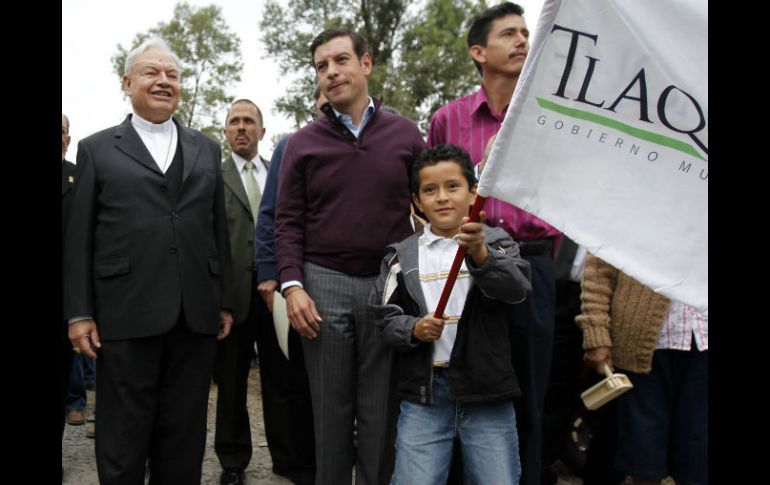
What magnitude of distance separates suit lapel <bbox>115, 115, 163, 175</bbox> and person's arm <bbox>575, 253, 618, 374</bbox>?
2027 millimetres

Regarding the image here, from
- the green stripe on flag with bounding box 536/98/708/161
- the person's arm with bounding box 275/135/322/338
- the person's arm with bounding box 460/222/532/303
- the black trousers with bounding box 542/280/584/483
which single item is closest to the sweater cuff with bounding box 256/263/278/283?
the person's arm with bounding box 275/135/322/338

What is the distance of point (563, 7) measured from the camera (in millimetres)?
2135

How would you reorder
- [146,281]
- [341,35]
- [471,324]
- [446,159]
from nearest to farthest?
[471,324]
[446,159]
[146,281]
[341,35]

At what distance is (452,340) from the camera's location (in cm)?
271

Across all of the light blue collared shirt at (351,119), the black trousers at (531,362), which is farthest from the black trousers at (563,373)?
the light blue collared shirt at (351,119)

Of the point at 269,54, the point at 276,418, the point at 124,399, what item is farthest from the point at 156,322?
the point at 269,54

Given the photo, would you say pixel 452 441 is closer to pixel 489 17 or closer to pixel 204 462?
pixel 489 17

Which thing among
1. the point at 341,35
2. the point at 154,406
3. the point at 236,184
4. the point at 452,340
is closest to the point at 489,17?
the point at 341,35

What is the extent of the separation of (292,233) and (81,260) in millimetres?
888

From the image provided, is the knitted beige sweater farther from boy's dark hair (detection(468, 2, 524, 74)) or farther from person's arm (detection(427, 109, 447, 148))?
boy's dark hair (detection(468, 2, 524, 74))

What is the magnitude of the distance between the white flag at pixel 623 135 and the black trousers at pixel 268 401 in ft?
7.03

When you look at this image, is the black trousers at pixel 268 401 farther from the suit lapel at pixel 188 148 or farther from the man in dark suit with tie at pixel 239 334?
the suit lapel at pixel 188 148

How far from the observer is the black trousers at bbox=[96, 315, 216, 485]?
9.46 feet
